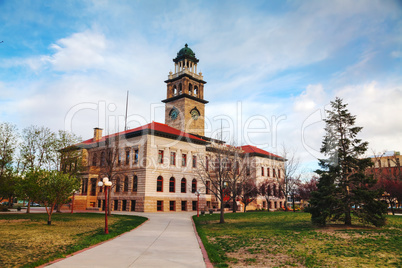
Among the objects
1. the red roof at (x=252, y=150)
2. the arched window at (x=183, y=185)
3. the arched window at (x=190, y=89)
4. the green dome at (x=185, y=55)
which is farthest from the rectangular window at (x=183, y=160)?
the green dome at (x=185, y=55)

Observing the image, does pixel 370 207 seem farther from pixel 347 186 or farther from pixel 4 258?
pixel 4 258

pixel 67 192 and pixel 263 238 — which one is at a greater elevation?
pixel 67 192

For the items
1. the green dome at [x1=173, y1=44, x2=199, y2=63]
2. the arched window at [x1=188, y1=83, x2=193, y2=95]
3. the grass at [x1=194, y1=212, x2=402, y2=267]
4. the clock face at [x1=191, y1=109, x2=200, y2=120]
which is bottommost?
the grass at [x1=194, y1=212, x2=402, y2=267]

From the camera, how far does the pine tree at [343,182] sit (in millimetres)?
18234

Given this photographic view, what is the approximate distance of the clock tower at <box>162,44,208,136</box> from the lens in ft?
182

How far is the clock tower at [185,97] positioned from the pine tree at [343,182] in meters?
36.7

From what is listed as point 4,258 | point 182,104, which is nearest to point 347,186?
point 4,258

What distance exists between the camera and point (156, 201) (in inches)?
1645

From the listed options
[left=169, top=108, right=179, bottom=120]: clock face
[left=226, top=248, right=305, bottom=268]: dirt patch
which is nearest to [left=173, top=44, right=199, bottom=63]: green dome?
[left=169, top=108, right=179, bottom=120]: clock face

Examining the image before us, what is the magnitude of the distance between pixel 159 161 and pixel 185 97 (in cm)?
1706

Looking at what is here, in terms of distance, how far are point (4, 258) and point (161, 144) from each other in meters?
34.3

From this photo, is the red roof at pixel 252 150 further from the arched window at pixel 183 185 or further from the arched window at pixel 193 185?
the arched window at pixel 183 185

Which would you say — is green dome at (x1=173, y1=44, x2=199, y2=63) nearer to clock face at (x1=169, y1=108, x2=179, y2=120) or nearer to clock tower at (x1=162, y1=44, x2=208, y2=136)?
clock tower at (x1=162, y1=44, x2=208, y2=136)

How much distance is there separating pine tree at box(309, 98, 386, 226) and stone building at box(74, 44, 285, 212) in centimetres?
2291
